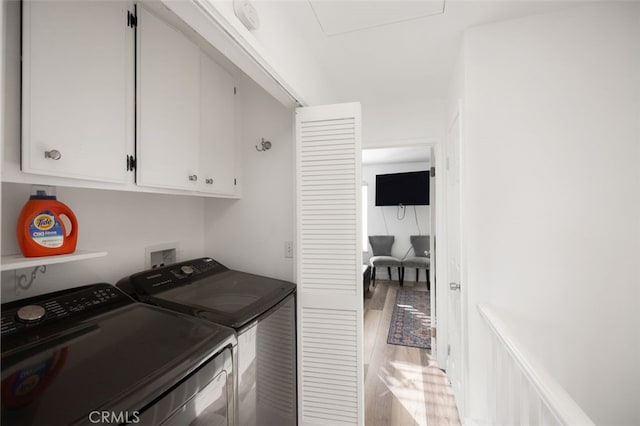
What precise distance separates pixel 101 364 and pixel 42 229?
0.56 m

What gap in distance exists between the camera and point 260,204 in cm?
202

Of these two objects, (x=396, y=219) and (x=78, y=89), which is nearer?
(x=78, y=89)

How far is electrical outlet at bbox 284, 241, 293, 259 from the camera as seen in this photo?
1940 millimetres

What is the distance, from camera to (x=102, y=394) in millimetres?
700

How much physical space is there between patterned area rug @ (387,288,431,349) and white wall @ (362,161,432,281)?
1089 mm

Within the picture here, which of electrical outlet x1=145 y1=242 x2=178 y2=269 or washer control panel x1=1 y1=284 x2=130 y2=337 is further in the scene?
electrical outlet x1=145 y1=242 x2=178 y2=269

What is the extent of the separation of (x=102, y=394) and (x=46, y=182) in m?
0.73

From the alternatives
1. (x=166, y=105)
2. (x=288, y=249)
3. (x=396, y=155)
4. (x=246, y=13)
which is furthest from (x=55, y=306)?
(x=396, y=155)

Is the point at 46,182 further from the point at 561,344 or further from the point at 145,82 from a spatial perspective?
the point at 561,344

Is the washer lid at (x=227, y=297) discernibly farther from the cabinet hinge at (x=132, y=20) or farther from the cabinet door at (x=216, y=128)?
the cabinet hinge at (x=132, y=20)

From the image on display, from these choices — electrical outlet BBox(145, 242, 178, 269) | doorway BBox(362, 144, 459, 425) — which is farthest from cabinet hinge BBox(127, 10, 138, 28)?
doorway BBox(362, 144, 459, 425)

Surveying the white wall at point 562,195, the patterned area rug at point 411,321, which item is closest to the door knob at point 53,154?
the white wall at point 562,195

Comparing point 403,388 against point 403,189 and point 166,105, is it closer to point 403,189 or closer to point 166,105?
point 166,105

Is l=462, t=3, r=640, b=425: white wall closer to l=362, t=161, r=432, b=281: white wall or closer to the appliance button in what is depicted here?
the appliance button
